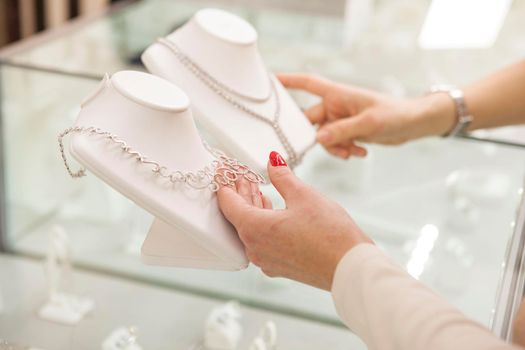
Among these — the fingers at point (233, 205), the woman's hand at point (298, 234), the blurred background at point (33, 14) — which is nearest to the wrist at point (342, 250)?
the woman's hand at point (298, 234)

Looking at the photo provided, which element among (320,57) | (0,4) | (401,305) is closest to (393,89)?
(320,57)

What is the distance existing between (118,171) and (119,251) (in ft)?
2.63

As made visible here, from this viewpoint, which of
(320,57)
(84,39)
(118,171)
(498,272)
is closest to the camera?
(118,171)

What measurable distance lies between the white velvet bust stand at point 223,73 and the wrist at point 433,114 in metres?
0.26

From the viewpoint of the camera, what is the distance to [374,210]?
1398 mm

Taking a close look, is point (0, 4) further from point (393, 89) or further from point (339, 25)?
point (393, 89)

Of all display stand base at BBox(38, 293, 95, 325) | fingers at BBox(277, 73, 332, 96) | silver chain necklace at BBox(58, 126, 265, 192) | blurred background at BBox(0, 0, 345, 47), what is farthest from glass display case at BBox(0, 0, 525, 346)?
blurred background at BBox(0, 0, 345, 47)

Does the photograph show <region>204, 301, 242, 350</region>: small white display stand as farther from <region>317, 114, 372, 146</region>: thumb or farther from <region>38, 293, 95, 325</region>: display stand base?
<region>317, 114, 372, 146</region>: thumb

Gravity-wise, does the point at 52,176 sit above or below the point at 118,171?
below

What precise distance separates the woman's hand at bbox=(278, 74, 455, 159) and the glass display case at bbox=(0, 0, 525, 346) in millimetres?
50

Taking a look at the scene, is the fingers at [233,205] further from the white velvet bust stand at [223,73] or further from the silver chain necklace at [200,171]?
the white velvet bust stand at [223,73]

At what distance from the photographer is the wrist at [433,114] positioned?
45.2 inches

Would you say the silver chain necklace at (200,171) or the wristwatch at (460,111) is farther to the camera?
the wristwatch at (460,111)

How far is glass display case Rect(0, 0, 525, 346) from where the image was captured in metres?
1.25
